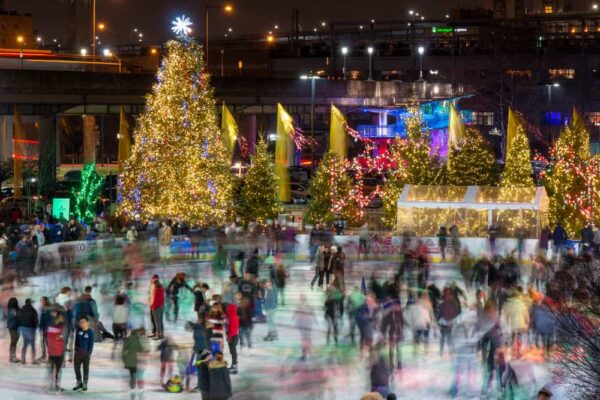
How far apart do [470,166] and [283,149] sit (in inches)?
328

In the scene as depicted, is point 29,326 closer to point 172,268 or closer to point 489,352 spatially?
point 489,352

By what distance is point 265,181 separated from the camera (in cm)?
4372

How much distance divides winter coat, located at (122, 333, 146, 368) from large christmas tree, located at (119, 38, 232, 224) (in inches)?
965

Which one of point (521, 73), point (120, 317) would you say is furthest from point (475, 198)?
point (521, 73)

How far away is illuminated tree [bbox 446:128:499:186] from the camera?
149 feet

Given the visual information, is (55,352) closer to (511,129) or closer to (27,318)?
(27,318)

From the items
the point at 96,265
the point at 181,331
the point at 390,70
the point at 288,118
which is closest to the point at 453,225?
the point at 288,118

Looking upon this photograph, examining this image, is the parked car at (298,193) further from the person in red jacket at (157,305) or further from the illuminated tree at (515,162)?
the person in red jacket at (157,305)

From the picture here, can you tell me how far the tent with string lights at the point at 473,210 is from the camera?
3691cm

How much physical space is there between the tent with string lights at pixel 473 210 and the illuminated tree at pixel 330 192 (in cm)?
583

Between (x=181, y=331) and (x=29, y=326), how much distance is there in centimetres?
332

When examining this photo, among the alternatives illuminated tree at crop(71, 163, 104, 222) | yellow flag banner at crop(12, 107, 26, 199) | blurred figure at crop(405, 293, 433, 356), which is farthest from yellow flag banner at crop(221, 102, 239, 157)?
blurred figure at crop(405, 293, 433, 356)

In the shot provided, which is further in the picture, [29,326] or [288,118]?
[288,118]

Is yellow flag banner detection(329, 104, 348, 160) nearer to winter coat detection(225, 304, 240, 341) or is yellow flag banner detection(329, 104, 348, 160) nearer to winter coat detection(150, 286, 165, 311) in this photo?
winter coat detection(150, 286, 165, 311)
